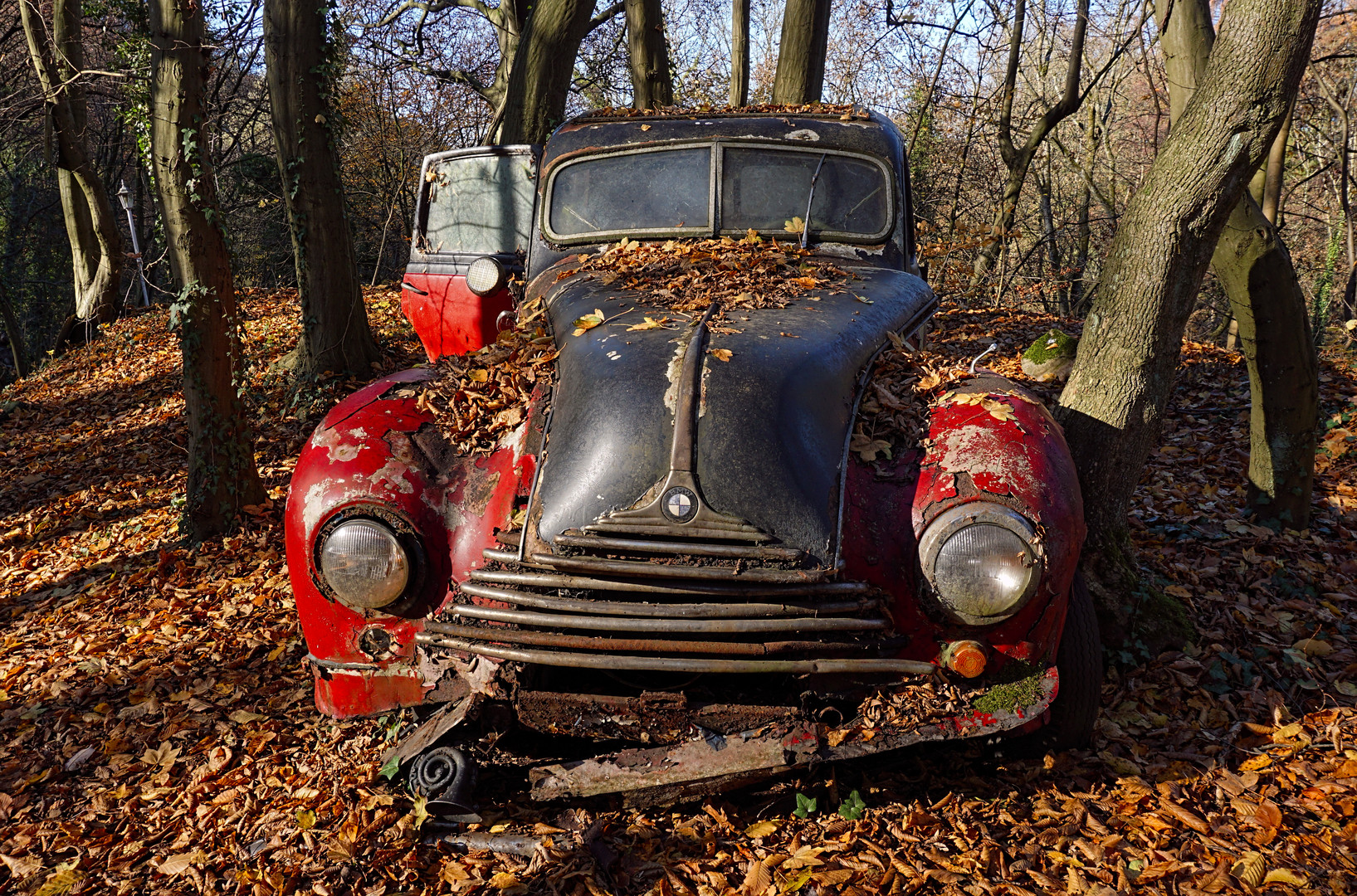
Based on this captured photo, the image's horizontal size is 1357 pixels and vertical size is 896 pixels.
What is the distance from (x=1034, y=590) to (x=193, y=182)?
5.20m

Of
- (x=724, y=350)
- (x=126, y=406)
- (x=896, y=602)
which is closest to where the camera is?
(x=896, y=602)

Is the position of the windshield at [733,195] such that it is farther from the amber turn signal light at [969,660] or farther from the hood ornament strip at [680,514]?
the amber turn signal light at [969,660]

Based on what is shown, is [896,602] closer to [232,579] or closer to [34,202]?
[232,579]

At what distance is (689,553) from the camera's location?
8.15ft

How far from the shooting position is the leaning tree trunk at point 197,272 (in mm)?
5367

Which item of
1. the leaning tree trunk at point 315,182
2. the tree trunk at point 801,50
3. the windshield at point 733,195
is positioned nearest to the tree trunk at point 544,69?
the leaning tree trunk at point 315,182

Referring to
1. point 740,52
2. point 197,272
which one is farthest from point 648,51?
point 197,272

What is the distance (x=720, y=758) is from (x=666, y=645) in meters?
0.39

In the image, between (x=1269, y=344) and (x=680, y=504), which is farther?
(x=1269, y=344)

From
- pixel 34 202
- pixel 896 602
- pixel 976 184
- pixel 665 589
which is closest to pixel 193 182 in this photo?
pixel 665 589

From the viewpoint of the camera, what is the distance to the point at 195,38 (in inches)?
215

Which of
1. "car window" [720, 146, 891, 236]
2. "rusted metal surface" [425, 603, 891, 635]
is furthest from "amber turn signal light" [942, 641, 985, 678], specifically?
"car window" [720, 146, 891, 236]

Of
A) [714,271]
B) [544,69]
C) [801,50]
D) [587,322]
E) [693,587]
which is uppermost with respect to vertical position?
[801,50]

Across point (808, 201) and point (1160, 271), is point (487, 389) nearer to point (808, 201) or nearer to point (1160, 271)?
point (808, 201)
